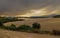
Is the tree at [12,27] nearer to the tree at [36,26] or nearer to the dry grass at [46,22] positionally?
the dry grass at [46,22]

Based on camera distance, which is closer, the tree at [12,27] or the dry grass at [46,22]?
the dry grass at [46,22]

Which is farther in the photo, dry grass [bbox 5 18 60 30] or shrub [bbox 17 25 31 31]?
shrub [bbox 17 25 31 31]

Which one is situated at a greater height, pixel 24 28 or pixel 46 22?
pixel 46 22

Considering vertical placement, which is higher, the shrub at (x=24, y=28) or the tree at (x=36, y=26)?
the tree at (x=36, y=26)

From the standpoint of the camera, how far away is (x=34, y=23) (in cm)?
382

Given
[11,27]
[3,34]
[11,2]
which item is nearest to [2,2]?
[11,2]

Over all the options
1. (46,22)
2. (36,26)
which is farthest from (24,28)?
(46,22)

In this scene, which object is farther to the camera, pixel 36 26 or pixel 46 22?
pixel 46 22

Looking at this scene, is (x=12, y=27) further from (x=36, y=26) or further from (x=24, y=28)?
(x=36, y=26)

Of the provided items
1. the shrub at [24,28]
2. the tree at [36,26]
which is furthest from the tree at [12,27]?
the tree at [36,26]

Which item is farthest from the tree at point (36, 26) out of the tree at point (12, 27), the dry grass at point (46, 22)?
the tree at point (12, 27)

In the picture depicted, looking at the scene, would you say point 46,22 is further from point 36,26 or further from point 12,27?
point 12,27

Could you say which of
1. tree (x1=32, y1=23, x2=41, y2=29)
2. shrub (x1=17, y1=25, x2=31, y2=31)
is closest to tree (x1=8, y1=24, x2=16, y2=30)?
shrub (x1=17, y1=25, x2=31, y2=31)

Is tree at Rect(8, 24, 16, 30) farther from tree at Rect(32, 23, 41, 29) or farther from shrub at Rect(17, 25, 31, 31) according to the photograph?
tree at Rect(32, 23, 41, 29)
